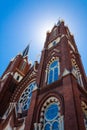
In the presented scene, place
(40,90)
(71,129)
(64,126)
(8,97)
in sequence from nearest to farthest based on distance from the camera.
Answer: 1. (71,129)
2. (64,126)
3. (40,90)
4. (8,97)

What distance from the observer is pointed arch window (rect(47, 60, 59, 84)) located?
444 inches

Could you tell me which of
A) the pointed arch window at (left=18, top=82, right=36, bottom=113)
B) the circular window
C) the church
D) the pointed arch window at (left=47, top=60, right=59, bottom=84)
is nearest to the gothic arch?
the church

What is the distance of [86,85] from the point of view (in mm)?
11555

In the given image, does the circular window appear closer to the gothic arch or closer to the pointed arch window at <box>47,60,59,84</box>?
the gothic arch

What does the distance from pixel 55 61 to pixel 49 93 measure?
13.4 feet

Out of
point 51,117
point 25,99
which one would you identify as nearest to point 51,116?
point 51,117

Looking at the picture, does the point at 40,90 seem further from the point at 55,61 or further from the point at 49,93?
the point at 55,61

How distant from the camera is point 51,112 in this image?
8586mm

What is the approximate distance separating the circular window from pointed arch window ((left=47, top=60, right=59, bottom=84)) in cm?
257

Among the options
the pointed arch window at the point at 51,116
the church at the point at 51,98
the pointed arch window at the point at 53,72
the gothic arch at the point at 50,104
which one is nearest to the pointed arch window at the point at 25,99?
the church at the point at 51,98

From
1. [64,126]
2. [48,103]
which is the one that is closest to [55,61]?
[48,103]

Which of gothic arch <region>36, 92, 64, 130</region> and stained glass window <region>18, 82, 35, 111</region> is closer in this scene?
gothic arch <region>36, 92, 64, 130</region>

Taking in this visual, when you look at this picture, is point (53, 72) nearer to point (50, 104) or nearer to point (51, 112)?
point (50, 104)

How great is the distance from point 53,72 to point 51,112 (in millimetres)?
3990
